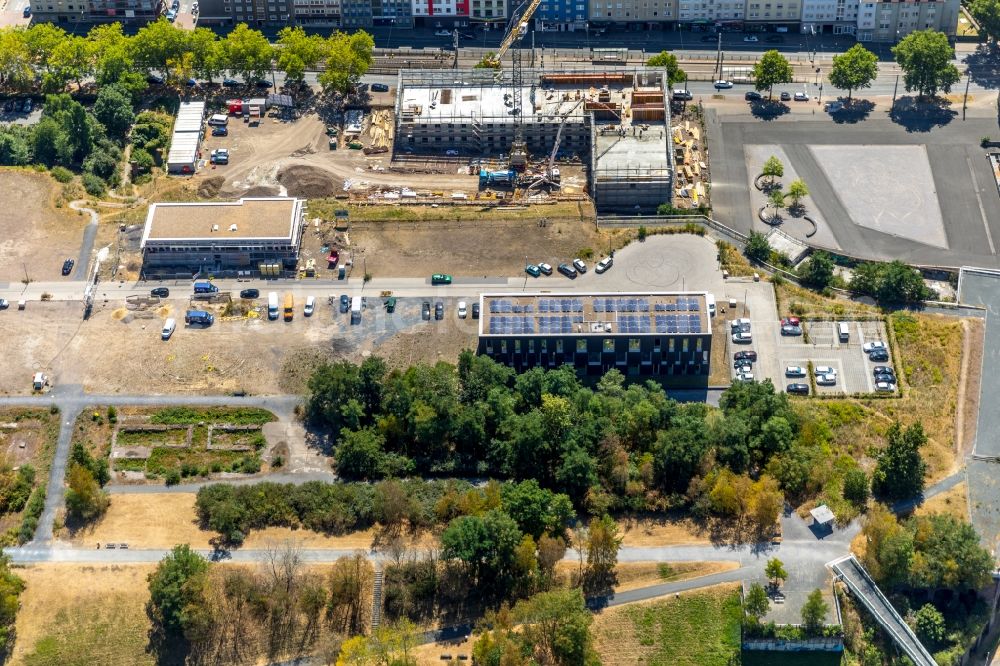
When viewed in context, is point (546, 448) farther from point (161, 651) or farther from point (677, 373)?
point (161, 651)

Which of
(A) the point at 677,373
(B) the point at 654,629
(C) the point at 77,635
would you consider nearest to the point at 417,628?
(B) the point at 654,629

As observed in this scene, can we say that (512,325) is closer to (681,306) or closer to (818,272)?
(681,306)

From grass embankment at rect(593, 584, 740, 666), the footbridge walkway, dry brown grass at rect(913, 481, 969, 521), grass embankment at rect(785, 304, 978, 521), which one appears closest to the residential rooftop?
grass embankment at rect(785, 304, 978, 521)

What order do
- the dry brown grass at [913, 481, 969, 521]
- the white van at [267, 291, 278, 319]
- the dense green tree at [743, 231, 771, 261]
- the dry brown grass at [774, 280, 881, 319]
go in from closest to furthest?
the dry brown grass at [913, 481, 969, 521]
the dry brown grass at [774, 280, 881, 319]
the white van at [267, 291, 278, 319]
the dense green tree at [743, 231, 771, 261]

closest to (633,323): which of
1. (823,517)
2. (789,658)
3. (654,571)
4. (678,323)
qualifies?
(678,323)

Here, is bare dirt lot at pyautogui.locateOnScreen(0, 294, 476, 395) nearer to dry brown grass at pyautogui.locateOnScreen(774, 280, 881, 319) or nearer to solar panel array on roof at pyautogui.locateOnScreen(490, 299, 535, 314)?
solar panel array on roof at pyautogui.locateOnScreen(490, 299, 535, 314)

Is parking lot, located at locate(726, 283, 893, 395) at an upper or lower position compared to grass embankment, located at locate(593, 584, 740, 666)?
upper
